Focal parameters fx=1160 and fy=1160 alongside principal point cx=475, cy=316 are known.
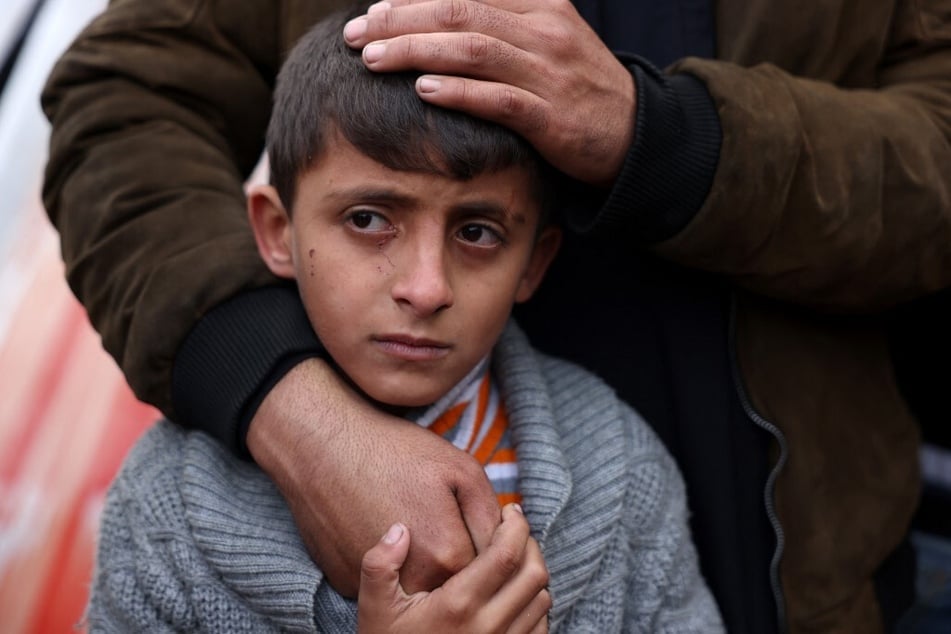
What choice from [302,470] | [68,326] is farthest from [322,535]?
[68,326]

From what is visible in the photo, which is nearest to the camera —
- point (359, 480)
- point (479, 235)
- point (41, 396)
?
point (359, 480)

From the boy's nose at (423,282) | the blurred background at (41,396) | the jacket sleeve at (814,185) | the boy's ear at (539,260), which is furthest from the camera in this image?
the blurred background at (41,396)

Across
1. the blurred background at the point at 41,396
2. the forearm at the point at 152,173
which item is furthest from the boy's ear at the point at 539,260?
the blurred background at the point at 41,396

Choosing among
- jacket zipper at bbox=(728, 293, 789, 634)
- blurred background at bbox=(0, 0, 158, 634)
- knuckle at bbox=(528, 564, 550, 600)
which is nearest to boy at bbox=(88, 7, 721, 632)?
knuckle at bbox=(528, 564, 550, 600)

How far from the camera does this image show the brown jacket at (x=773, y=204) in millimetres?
1466

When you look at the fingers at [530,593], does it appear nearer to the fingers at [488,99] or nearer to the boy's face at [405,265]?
the boy's face at [405,265]

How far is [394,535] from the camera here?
1229mm

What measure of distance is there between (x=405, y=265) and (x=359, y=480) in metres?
0.25

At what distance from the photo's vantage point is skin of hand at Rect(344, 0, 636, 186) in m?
1.32

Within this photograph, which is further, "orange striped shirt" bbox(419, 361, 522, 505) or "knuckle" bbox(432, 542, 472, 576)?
"orange striped shirt" bbox(419, 361, 522, 505)

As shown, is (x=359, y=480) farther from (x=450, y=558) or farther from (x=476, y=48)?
(x=476, y=48)

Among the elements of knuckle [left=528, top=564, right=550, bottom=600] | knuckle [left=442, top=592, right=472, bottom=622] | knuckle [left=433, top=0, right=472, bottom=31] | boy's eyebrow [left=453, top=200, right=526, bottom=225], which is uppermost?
knuckle [left=433, top=0, right=472, bottom=31]

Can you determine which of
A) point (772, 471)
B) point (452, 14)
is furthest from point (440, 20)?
point (772, 471)

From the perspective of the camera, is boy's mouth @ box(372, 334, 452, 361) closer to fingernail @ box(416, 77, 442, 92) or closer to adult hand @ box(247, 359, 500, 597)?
adult hand @ box(247, 359, 500, 597)
